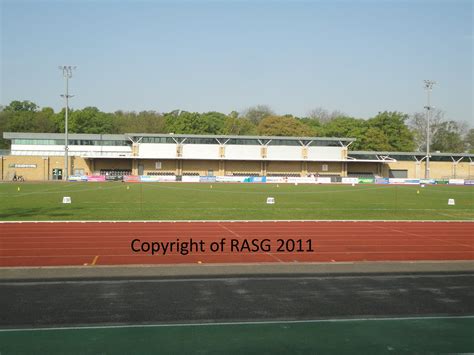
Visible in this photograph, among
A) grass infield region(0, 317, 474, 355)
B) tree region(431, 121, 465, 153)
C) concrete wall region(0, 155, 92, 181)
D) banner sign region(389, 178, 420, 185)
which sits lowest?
grass infield region(0, 317, 474, 355)

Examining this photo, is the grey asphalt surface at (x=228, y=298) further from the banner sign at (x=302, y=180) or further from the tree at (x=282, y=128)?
the tree at (x=282, y=128)

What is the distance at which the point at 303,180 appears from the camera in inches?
2889

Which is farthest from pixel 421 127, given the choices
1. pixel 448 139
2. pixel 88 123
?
pixel 88 123

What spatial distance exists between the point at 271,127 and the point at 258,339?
324ft

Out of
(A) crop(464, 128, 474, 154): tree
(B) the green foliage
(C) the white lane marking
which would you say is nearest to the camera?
(C) the white lane marking

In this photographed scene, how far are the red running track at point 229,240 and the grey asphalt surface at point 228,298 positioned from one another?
245 cm

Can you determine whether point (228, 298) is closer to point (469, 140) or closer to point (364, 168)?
point (364, 168)

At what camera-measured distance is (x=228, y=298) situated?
9.23m

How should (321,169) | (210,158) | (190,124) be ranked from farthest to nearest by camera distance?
1. (190,124)
2. (321,169)
3. (210,158)


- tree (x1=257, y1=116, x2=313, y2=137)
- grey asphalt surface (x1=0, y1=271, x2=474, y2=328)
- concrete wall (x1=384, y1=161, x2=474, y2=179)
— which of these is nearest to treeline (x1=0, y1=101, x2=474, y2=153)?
tree (x1=257, y1=116, x2=313, y2=137)

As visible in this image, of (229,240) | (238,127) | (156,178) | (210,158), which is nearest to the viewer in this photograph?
(229,240)

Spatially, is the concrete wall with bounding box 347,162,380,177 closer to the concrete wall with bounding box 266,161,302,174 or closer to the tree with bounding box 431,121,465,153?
the concrete wall with bounding box 266,161,302,174

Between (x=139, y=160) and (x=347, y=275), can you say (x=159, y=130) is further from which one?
(x=347, y=275)

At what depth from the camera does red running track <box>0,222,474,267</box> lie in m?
13.6
